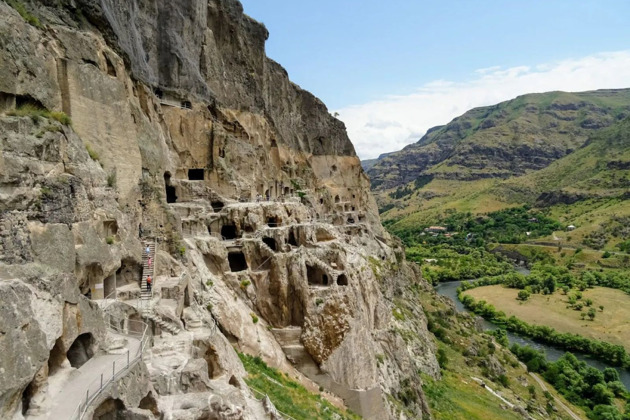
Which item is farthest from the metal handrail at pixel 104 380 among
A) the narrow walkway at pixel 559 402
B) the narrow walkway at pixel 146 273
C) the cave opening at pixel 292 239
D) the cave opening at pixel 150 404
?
the narrow walkway at pixel 559 402

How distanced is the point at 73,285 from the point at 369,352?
72.1ft

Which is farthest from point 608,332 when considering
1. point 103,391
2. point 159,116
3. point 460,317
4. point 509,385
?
point 103,391

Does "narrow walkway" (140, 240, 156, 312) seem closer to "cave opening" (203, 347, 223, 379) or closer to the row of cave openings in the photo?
"cave opening" (203, 347, 223, 379)

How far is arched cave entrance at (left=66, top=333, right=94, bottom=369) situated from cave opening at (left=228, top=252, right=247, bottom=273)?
17.8 m

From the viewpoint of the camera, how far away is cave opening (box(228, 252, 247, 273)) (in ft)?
106

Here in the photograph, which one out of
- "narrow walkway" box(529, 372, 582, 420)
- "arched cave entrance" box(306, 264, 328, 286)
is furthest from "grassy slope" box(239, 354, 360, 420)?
"narrow walkway" box(529, 372, 582, 420)

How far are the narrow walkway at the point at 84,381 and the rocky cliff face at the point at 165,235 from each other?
180 millimetres

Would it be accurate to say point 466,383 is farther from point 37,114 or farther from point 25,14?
point 25,14

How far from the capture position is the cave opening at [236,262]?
32.4 meters

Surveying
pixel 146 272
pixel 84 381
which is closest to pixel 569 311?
pixel 146 272

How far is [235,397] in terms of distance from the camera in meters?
17.4

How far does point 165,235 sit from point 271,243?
31.3 ft

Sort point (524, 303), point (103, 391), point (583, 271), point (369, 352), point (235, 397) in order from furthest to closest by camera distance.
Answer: point (583, 271)
point (524, 303)
point (369, 352)
point (235, 397)
point (103, 391)

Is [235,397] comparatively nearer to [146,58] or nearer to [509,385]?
[146,58]
